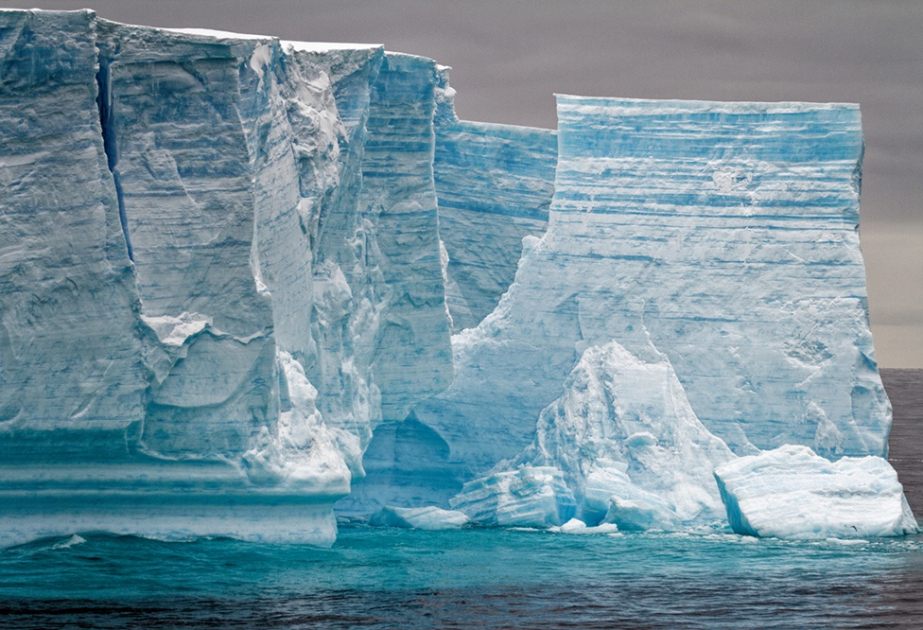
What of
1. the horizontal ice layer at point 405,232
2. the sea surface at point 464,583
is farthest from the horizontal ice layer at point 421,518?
the horizontal ice layer at point 405,232

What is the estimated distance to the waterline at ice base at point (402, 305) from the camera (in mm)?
20219

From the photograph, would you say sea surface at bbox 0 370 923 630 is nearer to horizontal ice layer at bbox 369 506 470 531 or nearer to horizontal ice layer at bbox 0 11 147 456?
horizontal ice layer at bbox 369 506 470 531

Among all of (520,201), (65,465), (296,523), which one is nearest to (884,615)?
(296,523)

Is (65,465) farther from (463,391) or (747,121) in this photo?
(747,121)

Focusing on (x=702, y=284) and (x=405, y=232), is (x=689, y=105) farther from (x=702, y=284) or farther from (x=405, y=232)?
(x=405, y=232)

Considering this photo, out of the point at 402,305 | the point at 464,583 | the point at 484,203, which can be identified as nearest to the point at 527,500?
the point at 402,305

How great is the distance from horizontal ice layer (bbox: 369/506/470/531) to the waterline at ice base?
4cm

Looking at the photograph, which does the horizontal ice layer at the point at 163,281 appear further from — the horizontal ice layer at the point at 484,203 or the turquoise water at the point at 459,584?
the horizontal ice layer at the point at 484,203

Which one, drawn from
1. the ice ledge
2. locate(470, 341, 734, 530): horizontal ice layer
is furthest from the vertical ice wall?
locate(470, 341, 734, 530): horizontal ice layer

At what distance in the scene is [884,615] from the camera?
19500mm

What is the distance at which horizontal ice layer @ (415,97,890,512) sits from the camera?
1017 inches

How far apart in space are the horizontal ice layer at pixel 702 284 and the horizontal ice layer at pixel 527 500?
1.32 m

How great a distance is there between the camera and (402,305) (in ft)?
84.3

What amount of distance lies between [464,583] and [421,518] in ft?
15.0
